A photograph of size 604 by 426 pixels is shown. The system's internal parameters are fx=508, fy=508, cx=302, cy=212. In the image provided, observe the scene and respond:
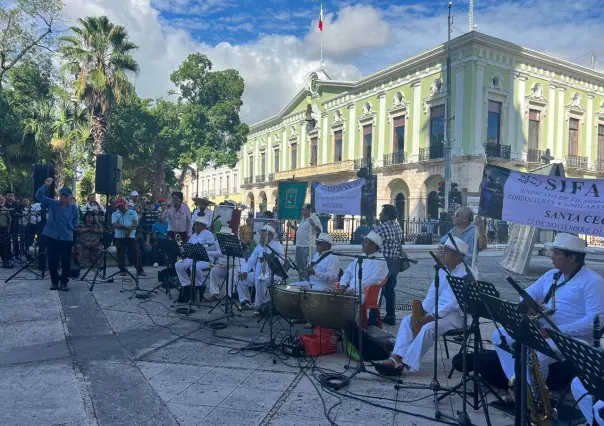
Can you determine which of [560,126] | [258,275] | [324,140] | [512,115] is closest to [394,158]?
[512,115]

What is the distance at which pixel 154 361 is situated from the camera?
17.7 ft

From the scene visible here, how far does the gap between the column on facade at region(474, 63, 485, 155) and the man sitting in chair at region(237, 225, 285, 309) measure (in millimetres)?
23336

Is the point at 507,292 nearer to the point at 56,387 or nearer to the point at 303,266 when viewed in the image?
the point at 303,266

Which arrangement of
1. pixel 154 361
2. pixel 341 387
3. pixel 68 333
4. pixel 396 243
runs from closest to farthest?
pixel 341 387 < pixel 154 361 < pixel 68 333 < pixel 396 243

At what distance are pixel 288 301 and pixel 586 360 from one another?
3745 millimetres

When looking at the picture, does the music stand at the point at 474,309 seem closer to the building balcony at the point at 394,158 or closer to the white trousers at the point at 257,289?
the white trousers at the point at 257,289

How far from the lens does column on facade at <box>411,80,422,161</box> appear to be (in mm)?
32469

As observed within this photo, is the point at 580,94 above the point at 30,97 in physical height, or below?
above

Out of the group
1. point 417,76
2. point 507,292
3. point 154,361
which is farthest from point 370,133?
point 154,361

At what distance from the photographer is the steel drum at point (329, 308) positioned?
5.32 meters

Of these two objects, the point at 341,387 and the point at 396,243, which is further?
the point at 396,243

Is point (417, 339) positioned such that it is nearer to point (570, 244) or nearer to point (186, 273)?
point (570, 244)

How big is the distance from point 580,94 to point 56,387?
121ft

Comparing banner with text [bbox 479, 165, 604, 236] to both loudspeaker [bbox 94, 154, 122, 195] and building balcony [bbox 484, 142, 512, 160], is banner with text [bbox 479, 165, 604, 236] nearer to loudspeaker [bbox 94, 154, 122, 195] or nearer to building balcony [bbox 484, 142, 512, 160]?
loudspeaker [bbox 94, 154, 122, 195]
